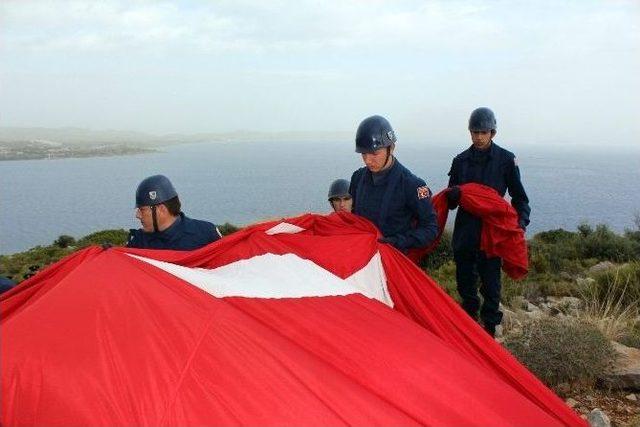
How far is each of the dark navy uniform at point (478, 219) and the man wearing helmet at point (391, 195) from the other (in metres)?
1.36

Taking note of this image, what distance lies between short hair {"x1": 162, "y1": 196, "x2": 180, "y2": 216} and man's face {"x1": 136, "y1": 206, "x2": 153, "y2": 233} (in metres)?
0.16

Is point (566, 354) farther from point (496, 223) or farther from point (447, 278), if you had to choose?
point (447, 278)

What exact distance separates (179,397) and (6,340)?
972 millimetres

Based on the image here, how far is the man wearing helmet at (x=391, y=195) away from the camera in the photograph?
189 inches

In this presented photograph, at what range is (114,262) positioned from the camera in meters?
3.46

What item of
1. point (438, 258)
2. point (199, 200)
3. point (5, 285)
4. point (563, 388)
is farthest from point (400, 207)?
point (199, 200)

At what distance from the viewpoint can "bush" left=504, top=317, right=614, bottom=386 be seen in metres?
5.30

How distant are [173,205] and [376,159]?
1.87 meters

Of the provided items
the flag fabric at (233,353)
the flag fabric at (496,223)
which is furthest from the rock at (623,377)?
the flag fabric at (233,353)

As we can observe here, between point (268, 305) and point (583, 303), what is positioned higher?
point (268, 305)

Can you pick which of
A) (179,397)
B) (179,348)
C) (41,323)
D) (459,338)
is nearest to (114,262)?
(41,323)

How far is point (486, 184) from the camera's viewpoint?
607 cm

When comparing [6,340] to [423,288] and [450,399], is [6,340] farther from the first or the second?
[423,288]

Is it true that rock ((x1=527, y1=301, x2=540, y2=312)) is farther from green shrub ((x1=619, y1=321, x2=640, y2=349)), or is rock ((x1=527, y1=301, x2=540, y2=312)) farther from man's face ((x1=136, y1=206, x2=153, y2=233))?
man's face ((x1=136, y1=206, x2=153, y2=233))
